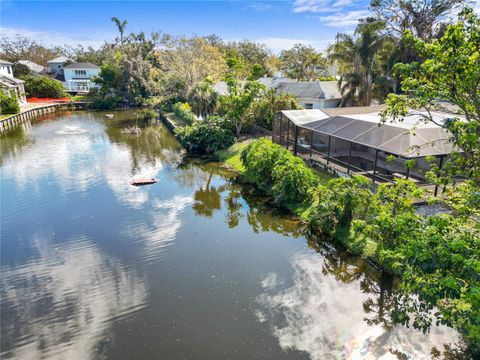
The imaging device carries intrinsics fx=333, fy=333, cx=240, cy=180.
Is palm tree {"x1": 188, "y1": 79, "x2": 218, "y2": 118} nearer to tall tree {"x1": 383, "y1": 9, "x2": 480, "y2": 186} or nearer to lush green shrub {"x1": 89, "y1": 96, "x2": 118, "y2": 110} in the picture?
lush green shrub {"x1": 89, "y1": 96, "x2": 118, "y2": 110}

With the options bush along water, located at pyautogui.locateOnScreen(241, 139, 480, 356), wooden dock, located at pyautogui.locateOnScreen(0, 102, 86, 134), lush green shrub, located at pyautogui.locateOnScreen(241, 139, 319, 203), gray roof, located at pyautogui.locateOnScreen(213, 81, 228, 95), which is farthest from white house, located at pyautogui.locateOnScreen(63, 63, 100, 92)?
bush along water, located at pyautogui.locateOnScreen(241, 139, 480, 356)

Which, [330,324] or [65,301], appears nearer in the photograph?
[330,324]

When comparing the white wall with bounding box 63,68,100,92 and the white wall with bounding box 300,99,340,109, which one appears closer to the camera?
the white wall with bounding box 300,99,340,109

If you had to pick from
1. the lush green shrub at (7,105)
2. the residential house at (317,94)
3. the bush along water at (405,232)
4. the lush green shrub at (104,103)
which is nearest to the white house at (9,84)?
the lush green shrub at (7,105)

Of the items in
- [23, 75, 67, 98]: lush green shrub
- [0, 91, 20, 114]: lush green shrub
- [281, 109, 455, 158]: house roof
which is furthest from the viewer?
[23, 75, 67, 98]: lush green shrub

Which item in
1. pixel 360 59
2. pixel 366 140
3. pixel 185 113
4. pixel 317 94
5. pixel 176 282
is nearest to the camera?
pixel 176 282

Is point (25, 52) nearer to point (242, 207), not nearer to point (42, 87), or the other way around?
point (42, 87)

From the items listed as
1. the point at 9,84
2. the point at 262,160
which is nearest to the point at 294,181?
the point at 262,160

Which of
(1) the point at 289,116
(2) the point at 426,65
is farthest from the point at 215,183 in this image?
(2) the point at 426,65
